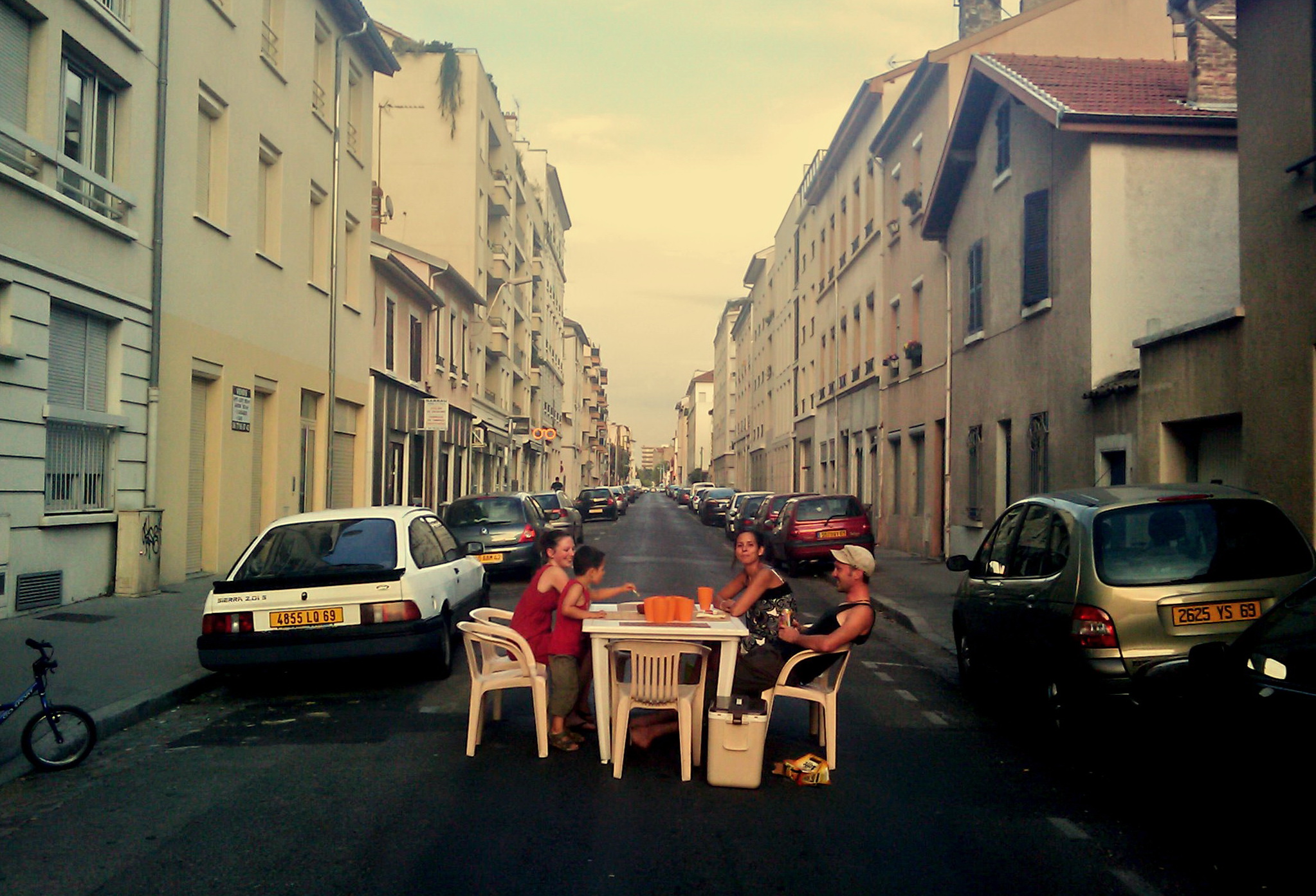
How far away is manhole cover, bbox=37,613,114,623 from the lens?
1138 centimetres

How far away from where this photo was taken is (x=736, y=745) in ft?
19.1

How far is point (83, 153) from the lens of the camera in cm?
1293

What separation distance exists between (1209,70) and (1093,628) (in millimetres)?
12465

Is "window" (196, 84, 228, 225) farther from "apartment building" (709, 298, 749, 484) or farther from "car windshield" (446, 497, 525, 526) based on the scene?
"apartment building" (709, 298, 749, 484)

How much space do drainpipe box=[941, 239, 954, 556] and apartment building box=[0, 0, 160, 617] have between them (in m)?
14.5

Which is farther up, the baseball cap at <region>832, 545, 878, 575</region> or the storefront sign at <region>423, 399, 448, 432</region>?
the storefront sign at <region>423, 399, 448, 432</region>

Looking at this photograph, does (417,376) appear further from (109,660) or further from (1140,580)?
(1140,580)

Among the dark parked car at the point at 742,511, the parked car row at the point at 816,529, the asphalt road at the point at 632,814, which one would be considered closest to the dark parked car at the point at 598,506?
the dark parked car at the point at 742,511

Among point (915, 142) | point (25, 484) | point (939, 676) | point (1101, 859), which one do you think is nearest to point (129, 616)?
point (25, 484)

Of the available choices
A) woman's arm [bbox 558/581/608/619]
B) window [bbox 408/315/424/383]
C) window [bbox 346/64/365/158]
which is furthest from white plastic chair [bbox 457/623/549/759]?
window [bbox 408/315/424/383]

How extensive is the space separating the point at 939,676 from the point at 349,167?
18.0 meters

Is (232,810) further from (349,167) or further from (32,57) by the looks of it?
(349,167)

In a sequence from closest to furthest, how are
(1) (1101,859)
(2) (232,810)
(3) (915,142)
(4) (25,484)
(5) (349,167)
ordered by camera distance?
(1) (1101,859), (2) (232,810), (4) (25,484), (5) (349,167), (3) (915,142)

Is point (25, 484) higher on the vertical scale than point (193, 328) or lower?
lower
